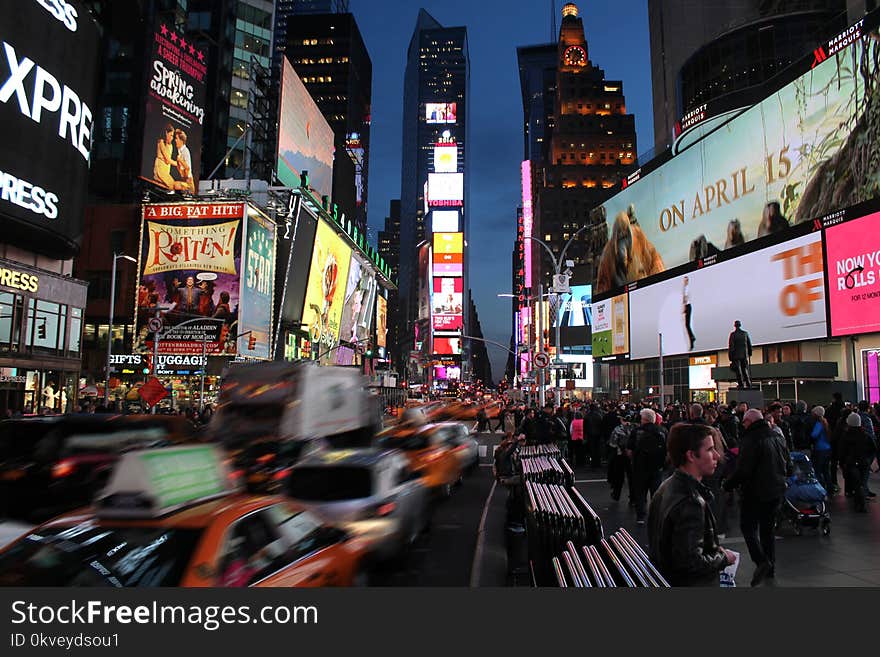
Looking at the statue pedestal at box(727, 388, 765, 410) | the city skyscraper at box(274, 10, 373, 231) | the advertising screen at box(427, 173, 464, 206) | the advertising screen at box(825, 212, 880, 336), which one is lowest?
the statue pedestal at box(727, 388, 765, 410)

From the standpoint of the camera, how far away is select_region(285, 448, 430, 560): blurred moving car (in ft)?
25.2

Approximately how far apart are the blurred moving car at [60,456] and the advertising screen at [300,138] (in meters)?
A: 53.5

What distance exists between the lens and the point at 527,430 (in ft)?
55.8

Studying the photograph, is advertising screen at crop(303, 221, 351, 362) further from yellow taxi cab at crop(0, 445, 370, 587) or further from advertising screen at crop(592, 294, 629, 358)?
yellow taxi cab at crop(0, 445, 370, 587)

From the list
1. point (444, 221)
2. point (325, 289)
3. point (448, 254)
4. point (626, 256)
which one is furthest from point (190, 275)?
point (444, 221)

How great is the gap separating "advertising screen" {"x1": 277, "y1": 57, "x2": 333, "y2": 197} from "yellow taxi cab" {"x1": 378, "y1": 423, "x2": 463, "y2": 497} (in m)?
51.3

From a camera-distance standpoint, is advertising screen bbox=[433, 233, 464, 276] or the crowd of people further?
advertising screen bbox=[433, 233, 464, 276]

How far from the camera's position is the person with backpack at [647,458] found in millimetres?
9672

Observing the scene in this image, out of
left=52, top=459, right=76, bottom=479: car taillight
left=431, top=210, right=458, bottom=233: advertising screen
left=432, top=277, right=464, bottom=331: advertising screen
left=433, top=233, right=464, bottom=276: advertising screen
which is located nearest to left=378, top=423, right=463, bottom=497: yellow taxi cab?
left=52, top=459, right=76, bottom=479: car taillight

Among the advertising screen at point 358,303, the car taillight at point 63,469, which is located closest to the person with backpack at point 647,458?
the car taillight at point 63,469

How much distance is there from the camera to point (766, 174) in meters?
40.9

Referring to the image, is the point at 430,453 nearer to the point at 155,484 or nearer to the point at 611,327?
the point at 155,484

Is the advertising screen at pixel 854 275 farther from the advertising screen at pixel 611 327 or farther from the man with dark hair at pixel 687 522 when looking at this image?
the man with dark hair at pixel 687 522

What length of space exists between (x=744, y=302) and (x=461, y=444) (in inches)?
1340
